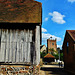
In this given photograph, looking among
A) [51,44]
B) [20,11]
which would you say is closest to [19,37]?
[20,11]

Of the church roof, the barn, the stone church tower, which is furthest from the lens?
the stone church tower

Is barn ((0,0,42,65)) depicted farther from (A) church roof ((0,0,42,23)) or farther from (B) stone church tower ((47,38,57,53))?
(B) stone church tower ((47,38,57,53))

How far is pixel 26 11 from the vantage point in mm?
8203

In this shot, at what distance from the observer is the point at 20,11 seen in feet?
27.0

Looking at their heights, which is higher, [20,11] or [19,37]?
[20,11]

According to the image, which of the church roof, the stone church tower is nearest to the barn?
the church roof

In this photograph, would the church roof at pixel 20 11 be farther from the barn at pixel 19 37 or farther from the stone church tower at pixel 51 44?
the stone church tower at pixel 51 44

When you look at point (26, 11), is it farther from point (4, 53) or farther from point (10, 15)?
point (4, 53)

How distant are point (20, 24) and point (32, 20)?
0.87m

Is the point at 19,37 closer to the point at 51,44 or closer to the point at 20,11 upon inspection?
the point at 20,11

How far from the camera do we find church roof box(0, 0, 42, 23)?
297 inches

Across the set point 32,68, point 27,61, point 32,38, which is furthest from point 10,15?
point 32,68

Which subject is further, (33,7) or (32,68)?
(33,7)

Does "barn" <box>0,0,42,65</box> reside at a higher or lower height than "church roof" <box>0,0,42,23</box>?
lower
